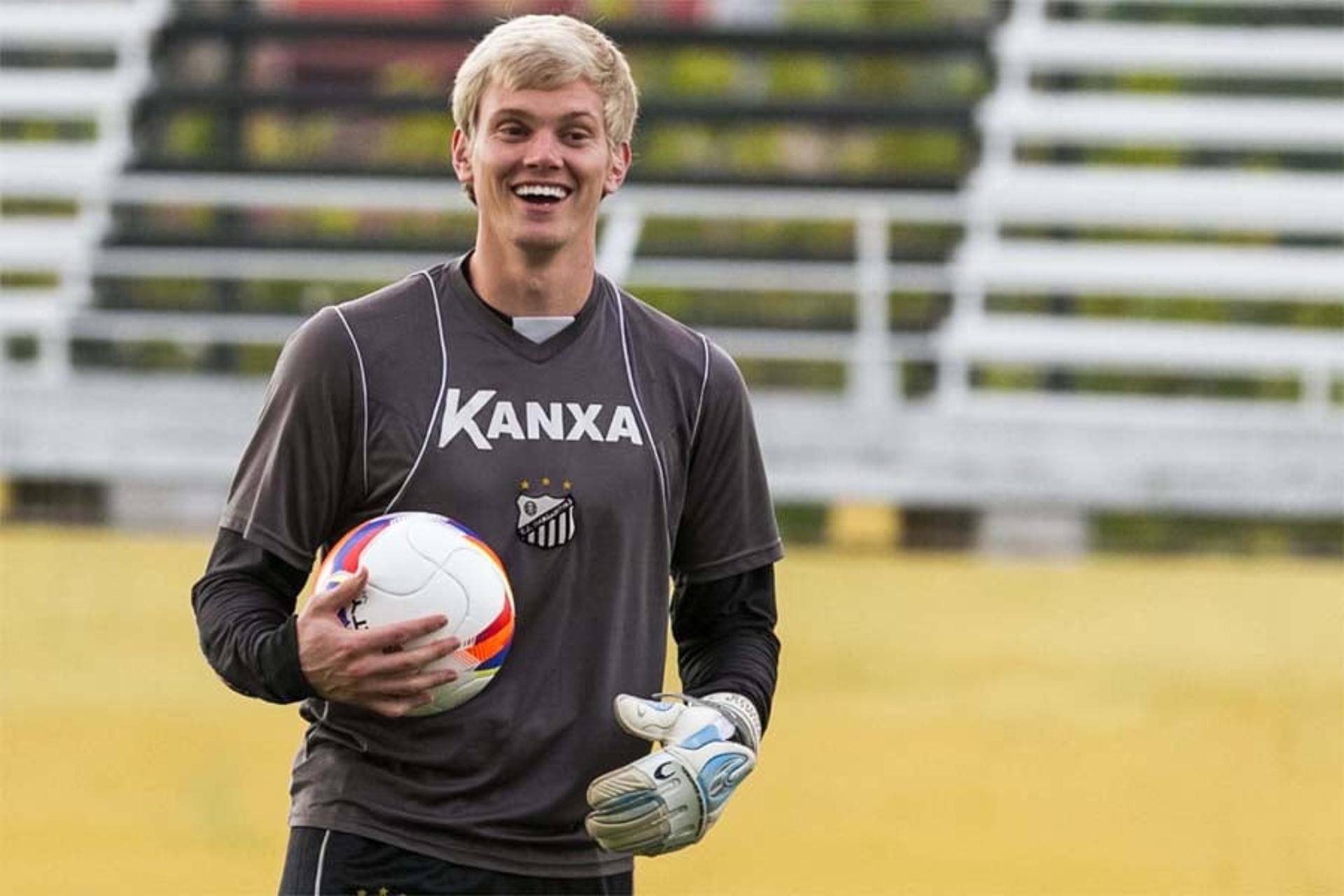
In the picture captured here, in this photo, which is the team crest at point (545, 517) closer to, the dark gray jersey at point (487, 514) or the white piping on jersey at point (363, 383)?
the dark gray jersey at point (487, 514)

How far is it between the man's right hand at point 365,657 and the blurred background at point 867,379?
3.18 m

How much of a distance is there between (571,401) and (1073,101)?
13.0 metres

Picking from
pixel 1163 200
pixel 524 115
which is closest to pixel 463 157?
pixel 524 115

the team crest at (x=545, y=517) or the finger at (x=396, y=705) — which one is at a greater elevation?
the team crest at (x=545, y=517)

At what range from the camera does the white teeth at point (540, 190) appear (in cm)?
353

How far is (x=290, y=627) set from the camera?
3.43 metres

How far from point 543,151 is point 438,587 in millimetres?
579

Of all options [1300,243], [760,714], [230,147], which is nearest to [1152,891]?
[760,714]

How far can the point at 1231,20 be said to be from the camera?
16922mm

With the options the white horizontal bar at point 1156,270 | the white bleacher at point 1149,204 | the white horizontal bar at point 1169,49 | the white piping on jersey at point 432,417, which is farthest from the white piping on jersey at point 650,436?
the white horizontal bar at point 1169,49

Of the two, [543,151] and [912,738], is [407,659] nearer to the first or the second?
[543,151]

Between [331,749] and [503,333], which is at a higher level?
[503,333]

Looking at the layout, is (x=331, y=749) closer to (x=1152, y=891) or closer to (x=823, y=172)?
(x=1152, y=891)

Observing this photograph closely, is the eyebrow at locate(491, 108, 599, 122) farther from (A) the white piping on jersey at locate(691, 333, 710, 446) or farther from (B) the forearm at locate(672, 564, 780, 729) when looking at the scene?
(B) the forearm at locate(672, 564, 780, 729)
